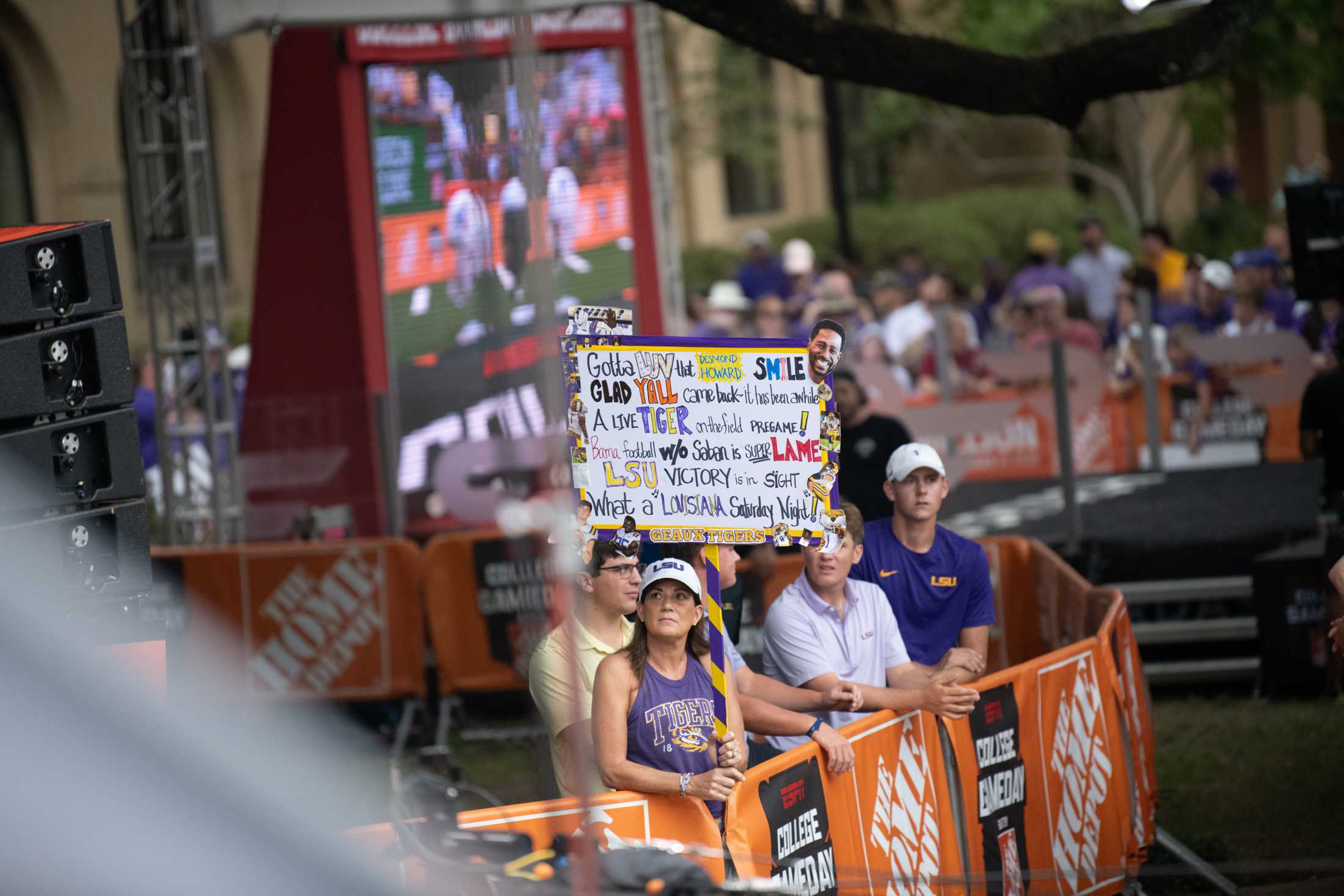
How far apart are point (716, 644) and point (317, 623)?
229 inches

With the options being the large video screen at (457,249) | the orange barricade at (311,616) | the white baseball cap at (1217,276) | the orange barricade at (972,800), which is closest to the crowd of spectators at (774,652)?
the orange barricade at (972,800)

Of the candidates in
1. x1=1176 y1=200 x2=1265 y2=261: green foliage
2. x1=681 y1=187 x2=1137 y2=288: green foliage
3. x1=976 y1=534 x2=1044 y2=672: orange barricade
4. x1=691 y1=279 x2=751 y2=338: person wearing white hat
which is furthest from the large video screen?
x1=1176 y1=200 x2=1265 y2=261: green foliage

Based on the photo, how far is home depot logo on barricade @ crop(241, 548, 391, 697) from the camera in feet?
34.8

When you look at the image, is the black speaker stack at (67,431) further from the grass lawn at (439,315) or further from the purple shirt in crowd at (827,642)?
the grass lawn at (439,315)

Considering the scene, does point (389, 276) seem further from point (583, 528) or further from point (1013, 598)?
point (583, 528)

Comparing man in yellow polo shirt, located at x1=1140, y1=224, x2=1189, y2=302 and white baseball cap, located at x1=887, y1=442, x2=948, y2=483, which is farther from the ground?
man in yellow polo shirt, located at x1=1140, y1=224, x2=1189, y2=302

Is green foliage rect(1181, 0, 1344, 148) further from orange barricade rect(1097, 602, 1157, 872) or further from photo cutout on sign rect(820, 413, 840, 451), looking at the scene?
photo cutout on sign rect(820, 413, 840, 451)

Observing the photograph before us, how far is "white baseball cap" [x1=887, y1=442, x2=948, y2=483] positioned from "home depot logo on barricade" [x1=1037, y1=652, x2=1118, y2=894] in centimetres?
90

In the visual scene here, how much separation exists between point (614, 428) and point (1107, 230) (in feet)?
89.8

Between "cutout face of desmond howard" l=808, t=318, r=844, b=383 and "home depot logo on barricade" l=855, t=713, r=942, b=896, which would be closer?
"cutout face of desmond howard" l=808, t=318, r=844, b=383

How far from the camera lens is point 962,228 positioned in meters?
31.4

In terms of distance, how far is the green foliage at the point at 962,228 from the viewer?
30812 millimetres

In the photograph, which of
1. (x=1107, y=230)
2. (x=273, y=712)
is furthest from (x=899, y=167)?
(x=273, y=712)

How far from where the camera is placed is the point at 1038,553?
9398mm
